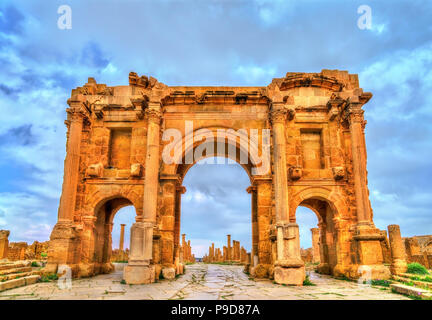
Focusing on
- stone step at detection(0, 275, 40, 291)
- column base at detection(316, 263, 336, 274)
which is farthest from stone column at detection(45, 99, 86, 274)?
column base at detection(316, 263, 336, 274)

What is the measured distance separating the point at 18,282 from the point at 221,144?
806cm

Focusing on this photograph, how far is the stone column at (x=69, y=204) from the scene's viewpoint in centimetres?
1010

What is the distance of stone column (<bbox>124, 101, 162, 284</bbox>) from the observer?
924 centimetres

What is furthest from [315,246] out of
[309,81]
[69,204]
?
[69,204]

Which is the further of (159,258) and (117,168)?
(117,168)

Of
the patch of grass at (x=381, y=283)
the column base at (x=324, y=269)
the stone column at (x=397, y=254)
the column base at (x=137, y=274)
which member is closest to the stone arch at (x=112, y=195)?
the column base at (x=137, y=274)

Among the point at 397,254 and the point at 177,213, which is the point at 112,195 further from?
the point at 397,254

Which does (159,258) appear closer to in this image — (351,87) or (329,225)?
(329,225)

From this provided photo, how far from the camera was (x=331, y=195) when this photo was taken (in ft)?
36.5

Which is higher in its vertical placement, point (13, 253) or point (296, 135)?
point (296, 135)

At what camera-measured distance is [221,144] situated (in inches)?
512
